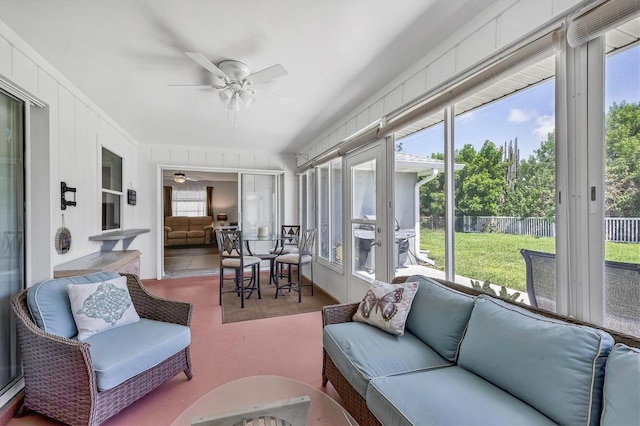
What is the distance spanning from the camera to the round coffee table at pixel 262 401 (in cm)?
128

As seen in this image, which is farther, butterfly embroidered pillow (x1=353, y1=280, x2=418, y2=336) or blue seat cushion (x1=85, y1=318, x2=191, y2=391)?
butterfly embroidered pillow (x1=353, y1=280, x2=418, y2=336)

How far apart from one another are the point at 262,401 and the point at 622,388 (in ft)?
4.51

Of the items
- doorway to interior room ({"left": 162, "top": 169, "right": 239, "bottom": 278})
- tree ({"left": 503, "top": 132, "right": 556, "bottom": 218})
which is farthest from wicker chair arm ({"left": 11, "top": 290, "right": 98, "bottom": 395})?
doorway to interior room ({"left": 162, "top": 169, "right": 239, "bottom": 278})

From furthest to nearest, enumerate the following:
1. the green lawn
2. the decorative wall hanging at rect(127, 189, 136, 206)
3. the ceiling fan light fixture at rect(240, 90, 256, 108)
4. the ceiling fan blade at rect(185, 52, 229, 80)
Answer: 1. the decorative wall hanging at rect(127, 189, 136, 206)
2. the ceiling fan light fixture at rect(240, 90, 256, 108)
3. the ceiling fan blade at rect(185, 52, 229, 80)
4. the green lawn

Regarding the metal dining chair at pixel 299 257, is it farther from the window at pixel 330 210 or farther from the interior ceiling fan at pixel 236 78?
the interior ceiling fan at pixel 236 78

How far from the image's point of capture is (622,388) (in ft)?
3.10

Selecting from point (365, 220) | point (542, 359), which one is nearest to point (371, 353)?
point (542, 359)

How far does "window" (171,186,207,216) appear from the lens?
10078 mm

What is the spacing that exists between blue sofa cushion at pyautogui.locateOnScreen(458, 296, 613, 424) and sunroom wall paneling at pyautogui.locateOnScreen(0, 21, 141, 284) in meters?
3.04

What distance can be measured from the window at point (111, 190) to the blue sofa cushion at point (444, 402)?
3.92 meters

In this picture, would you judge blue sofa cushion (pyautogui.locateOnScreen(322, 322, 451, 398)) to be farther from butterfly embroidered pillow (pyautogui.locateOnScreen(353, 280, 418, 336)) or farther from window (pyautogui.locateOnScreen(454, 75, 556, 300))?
window (pyautogui.locateOnScreen(454, 75, 556, 300))

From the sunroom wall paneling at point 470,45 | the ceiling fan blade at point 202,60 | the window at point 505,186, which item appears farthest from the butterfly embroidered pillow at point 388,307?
the ceiling fan blade at point 202,60

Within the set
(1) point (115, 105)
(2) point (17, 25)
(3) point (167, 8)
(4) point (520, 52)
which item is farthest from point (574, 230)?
(1) point (115, 105)

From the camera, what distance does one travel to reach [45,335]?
1.63m
